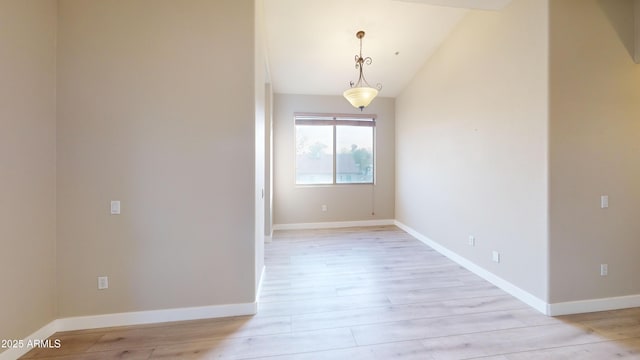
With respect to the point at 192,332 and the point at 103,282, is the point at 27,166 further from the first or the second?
the point at 192,332

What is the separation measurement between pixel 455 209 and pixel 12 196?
476cm

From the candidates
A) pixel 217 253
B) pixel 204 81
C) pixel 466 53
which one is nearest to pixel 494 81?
pixel 466 53

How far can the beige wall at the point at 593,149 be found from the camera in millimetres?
2535

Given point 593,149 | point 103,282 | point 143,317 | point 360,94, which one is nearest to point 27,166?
point 103,282

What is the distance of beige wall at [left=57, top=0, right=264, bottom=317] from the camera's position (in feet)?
7.53

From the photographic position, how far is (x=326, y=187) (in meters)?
6.20

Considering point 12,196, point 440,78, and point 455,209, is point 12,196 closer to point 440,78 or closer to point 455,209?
point 455,209

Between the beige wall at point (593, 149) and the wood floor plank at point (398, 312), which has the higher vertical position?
the beige wall at point (593, 149)

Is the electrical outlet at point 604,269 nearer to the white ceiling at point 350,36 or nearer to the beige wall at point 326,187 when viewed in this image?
the white ceiling at point 350,36

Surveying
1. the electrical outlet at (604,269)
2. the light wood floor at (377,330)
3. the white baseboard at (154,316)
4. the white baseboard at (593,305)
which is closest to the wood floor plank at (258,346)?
the light wood floor at (377,330)

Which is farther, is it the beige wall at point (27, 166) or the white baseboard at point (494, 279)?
the white baseboard at point (494, 279)

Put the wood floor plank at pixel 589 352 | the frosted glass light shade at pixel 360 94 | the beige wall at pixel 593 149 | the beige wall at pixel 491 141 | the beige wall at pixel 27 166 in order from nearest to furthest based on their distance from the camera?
the beige wall at pixel 27 166
the wood floor plank at pixel 589 352
the beige wall at pixel 593 149
the beige wall at pixel 491 141
the frosted glass light shade at pixel 360 94

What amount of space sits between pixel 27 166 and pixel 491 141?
14.8ft

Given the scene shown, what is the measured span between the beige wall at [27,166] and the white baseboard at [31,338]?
45mm
